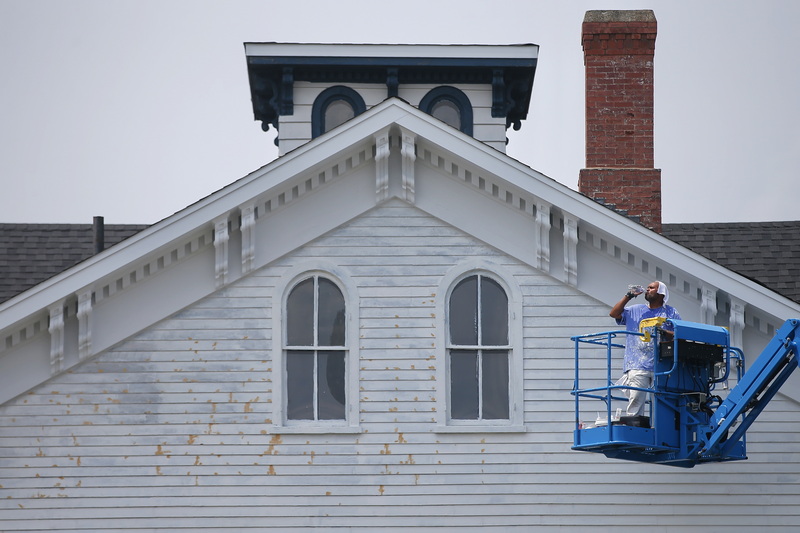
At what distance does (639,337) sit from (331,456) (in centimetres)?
443

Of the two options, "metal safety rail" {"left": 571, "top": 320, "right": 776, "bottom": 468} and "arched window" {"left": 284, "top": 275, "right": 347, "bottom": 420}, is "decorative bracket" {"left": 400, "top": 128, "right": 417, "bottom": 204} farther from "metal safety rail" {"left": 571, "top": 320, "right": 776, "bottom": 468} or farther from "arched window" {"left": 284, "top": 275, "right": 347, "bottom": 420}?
"metal safety rail" {"left": 571, "top": 320, "right": 776, "bottom": 468}

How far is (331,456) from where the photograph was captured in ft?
61.4

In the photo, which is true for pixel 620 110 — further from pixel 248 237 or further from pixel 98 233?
pixel 98 233

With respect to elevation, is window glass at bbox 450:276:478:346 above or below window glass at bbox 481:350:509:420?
above

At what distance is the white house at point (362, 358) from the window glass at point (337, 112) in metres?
6.61

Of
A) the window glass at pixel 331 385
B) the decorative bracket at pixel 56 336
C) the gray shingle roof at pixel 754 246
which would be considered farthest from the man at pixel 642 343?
the decorative bracket at pixel 56 336

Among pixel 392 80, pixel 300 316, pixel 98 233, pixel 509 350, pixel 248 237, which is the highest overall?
pixel 392 80

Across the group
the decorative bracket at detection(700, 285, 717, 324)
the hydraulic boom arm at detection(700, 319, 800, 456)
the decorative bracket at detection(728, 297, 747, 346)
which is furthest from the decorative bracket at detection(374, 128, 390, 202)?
the hydraulic boom arm at detection(700, 319, 800, 456)

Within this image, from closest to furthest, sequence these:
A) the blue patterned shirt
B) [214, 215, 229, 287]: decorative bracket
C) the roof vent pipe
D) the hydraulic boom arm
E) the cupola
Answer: the hydraulic boom arm → the blue patterned shirt → [214, 215, 229, 287]: decorative bracket → the roof vent pipe → the cupola

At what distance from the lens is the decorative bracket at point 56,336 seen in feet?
61.2

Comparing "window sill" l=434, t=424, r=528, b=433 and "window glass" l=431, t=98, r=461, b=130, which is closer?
"window sill" l=434, t=424, r=528, b=433

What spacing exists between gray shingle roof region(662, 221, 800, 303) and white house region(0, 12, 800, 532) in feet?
10.1

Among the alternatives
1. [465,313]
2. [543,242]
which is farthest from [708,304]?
[465,313]

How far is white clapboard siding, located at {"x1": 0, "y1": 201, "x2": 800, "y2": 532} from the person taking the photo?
1853 centimetres
